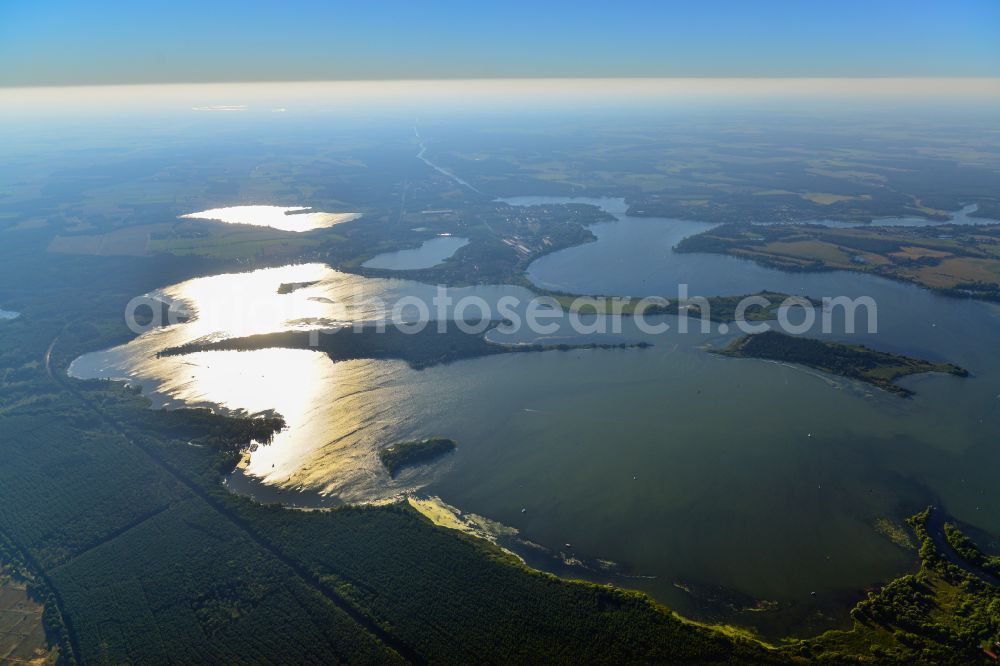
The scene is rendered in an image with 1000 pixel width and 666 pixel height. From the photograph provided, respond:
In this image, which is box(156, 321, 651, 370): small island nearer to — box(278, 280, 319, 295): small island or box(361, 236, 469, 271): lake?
box(278, 280, 319, 295): small island

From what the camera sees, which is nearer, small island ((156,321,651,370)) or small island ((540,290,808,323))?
small island ((156,321,651,370))

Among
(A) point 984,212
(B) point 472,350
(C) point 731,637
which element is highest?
(A) point 984,212

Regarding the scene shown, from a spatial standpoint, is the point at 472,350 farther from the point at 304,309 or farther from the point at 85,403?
the point at 85,403

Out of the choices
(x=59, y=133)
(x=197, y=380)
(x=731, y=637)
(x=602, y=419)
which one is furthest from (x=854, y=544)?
(x=59, y=133)

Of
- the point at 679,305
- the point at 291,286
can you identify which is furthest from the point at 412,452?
the point at 291,286

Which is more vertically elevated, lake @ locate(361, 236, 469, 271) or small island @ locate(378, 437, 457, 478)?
lake @ locate(361, 236, 469, 271)

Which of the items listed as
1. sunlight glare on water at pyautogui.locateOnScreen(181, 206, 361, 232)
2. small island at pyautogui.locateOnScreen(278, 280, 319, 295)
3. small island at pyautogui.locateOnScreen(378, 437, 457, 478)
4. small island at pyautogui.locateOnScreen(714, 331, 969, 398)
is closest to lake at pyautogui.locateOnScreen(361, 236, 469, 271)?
small island at pyautogui.locateOnScreen(278, 280, 319, 295)
